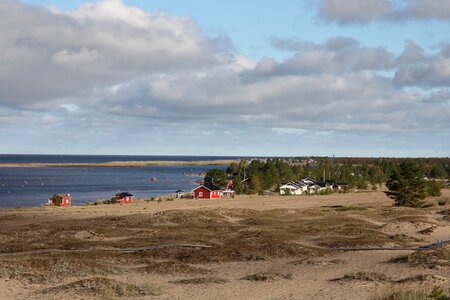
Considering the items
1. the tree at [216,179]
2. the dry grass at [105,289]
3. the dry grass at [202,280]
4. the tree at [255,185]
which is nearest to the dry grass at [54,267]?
the dry grass at [105,289]

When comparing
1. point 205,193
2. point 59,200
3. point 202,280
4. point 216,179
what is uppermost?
point 216,179

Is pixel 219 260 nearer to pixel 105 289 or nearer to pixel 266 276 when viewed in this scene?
pixel 266 276

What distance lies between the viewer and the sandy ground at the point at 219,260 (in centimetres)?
2402

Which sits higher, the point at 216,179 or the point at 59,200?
the point at 216,179

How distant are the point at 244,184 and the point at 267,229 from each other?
69.7m

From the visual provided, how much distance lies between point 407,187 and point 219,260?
47.6 metres

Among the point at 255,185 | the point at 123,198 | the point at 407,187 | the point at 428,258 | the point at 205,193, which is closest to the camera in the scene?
the point at 428,258

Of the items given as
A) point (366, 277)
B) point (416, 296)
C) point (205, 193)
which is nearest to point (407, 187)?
point (205, 193)

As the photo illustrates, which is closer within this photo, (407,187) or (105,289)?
(105,289)

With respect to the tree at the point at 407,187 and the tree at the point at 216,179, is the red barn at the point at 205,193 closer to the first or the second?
the tree at the point at 216,179

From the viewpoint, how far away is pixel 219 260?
1282 inches

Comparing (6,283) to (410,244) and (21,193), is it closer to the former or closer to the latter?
(410,244)

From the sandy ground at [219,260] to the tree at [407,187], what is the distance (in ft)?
50.7

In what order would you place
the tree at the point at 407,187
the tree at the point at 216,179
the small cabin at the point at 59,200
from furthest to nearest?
the tree at the point at 216,179 < the small cabin at the point at 59,200 < the tree at the point at 407,187
